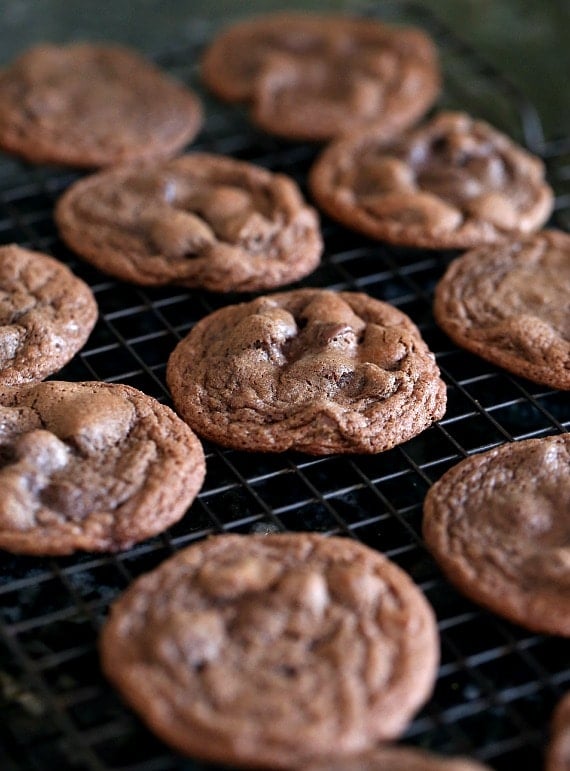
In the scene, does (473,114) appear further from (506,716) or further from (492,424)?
(506,716)

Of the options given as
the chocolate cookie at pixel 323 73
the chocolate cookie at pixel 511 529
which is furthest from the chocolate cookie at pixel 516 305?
the chocolate cookie at pixel 323 73

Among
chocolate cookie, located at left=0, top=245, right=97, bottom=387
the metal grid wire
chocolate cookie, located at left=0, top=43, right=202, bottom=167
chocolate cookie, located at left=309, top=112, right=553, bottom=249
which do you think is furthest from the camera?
chocolate cookie, located at left=0, top=43, right=202, bottom=167

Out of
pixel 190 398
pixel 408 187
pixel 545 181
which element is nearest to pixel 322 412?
pixel 190 398

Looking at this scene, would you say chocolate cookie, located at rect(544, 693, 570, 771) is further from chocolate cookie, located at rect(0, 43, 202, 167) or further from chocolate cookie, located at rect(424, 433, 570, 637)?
chocolate cookie, located at rect(0, 43, 202, 167)

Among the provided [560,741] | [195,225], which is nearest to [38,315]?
[195,225]

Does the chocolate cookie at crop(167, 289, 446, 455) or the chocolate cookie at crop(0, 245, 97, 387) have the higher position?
the chocolate cookie at crop(167, 289, 446, 455)

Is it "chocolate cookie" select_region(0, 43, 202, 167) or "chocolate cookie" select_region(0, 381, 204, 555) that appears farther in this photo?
"chocolate cookie" select_region(0, 43, 202, 167)

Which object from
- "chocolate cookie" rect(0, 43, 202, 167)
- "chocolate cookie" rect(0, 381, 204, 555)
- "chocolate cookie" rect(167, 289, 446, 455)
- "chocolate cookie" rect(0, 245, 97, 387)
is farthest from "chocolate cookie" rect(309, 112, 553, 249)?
"chocolate cookie" rect(0, 381, 204, 555)
